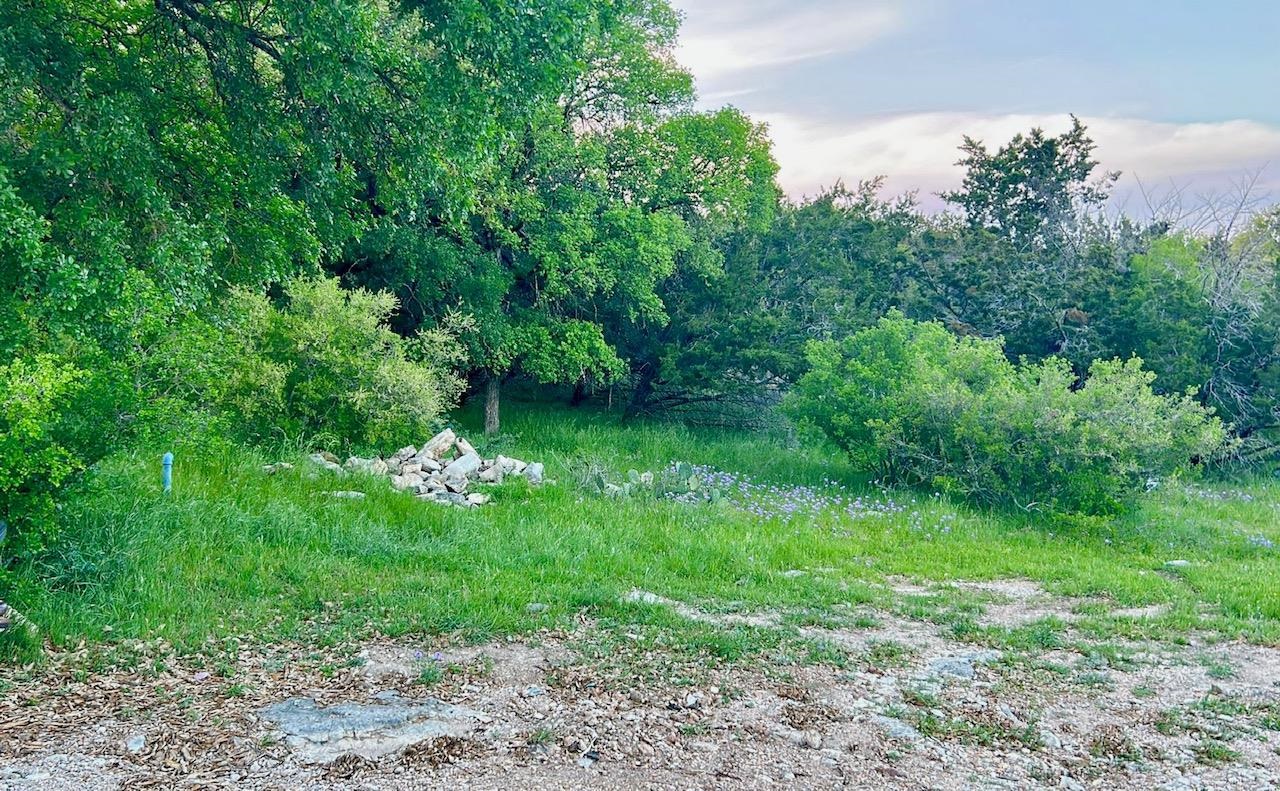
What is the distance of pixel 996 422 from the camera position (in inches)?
387

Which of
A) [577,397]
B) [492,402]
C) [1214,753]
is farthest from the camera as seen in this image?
[577,397]

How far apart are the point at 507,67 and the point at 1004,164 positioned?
18692 millimetres

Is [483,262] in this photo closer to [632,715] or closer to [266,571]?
[266,571]

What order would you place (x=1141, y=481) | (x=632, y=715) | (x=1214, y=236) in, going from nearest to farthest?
1. (x=632, y=715)
2. (x=1141, y=481)
3. (x=1214, y=236)

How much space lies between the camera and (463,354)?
492 inches

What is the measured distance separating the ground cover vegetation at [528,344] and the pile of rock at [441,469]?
467 millimetres

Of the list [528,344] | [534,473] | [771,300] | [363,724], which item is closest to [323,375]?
[534,473]

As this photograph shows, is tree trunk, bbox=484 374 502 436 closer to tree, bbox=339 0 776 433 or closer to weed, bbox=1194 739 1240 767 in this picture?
tree, bbox=339 0 776 433

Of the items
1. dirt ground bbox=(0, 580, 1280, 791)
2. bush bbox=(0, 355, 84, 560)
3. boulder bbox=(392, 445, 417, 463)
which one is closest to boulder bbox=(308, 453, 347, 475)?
boulder bbox=(392, 445, 417, 463)

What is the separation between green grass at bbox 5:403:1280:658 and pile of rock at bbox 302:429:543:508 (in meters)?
0.37

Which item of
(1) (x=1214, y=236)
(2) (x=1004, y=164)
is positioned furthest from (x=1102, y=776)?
(2) (x=1004, y=164)

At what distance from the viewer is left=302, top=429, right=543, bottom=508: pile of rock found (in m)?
8.88

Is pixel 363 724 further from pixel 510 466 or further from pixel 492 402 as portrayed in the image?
pixel 492 402

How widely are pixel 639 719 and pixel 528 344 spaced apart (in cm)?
1004
